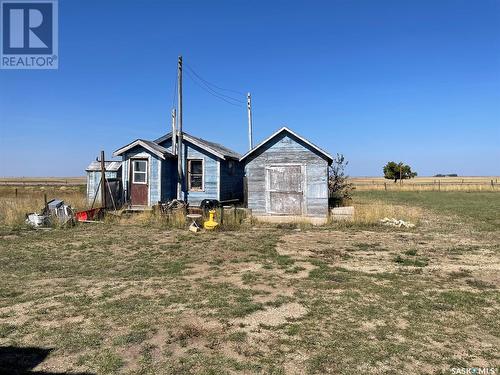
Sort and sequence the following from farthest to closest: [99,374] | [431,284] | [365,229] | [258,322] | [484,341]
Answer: [365,229] → [431,284] → [258,322] → [484,341] → [99,374]

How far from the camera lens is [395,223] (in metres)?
14.2

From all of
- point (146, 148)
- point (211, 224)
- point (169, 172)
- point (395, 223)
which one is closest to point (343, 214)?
point (395, 223)

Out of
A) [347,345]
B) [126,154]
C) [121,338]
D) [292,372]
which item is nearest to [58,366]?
[121,338]

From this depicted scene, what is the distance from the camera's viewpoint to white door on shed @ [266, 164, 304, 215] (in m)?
15.5

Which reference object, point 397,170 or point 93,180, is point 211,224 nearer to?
point 93,180

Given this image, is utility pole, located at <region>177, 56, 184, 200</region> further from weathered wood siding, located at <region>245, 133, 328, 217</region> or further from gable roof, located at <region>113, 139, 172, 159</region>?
weathered wood siding, located at <region>245, 133, 328, 217</region>

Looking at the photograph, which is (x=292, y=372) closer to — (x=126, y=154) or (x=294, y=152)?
(x=294, y=152)

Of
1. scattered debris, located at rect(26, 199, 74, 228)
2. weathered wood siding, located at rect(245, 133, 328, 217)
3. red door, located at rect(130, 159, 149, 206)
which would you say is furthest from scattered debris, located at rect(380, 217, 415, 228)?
scattered debris, located at rect(26, 199, 74, 228)

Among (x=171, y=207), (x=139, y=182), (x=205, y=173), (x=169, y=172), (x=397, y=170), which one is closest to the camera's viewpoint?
(x=171, y=207)

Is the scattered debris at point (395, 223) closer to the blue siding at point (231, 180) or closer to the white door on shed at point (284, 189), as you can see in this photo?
the white door on shed at point (284, 189)

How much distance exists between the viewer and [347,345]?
4.28 meters

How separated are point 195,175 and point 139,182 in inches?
107

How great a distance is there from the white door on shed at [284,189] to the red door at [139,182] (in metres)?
6.06

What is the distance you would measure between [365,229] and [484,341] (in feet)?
30.6
